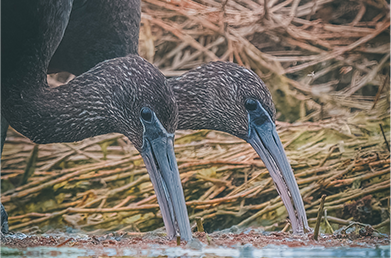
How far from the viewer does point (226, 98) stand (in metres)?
1.54

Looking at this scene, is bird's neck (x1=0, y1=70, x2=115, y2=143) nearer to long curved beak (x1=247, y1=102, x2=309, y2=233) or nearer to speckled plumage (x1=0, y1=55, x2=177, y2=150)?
speckled plumage (x1=0, y1=55, x2=177, y2=150)

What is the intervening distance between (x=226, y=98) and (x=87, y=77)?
0.52 metres

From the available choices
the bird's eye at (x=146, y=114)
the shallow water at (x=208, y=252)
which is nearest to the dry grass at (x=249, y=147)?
the bird's eye at (x=146, y=114)

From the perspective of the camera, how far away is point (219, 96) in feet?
5.12

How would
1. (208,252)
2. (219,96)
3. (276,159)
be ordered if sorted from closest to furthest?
1. (208,252)
2. (276,159)
3. (219,96)

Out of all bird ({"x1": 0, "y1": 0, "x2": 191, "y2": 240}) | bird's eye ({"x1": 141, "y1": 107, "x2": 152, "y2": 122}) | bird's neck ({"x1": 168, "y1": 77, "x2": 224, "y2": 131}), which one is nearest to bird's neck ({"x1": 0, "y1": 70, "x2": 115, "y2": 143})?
bird ({"x1": 0, "y1": 0, "x2": 191, "y2": 240})

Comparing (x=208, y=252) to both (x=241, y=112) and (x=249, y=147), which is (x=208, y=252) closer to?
(x=241, y=112)

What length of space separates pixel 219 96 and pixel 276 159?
12.8 inches

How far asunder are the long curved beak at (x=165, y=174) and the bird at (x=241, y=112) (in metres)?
0.39

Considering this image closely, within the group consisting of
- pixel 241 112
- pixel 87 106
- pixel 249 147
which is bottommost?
pixel 249 147

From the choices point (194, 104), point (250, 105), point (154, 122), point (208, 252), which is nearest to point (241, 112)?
point (250, 105)

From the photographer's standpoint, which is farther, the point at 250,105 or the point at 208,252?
the point at 250,105

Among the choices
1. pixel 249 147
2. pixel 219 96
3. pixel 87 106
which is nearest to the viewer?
pixel 87 106

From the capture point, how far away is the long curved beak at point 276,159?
4.64 ft
